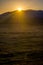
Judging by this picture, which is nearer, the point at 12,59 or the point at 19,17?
the point at 12,59

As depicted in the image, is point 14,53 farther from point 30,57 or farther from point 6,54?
point 30,57

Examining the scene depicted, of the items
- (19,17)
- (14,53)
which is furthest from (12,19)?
(14,53)

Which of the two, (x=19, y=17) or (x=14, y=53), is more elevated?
(x=19, y=17)

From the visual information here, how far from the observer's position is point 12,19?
381 ft

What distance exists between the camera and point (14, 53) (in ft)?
70.9

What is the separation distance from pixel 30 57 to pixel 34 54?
4.21ft

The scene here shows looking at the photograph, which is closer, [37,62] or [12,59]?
[37,62]

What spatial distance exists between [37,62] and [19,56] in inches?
113

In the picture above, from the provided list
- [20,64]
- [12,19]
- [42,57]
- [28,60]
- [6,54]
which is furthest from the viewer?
[12,19]

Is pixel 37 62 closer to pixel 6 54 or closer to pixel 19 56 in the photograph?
pixel 19 56

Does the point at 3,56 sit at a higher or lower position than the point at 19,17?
lower

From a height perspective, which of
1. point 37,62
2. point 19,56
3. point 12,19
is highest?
point 12,19

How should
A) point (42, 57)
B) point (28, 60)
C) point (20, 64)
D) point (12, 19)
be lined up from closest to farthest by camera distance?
point (20, 64), point (28, 60), point (42, 57), point (12, 19)

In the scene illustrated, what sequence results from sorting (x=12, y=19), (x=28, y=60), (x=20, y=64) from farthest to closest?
(x=12, y=19) < (x=28, y=60) < (x=20, y=64)
